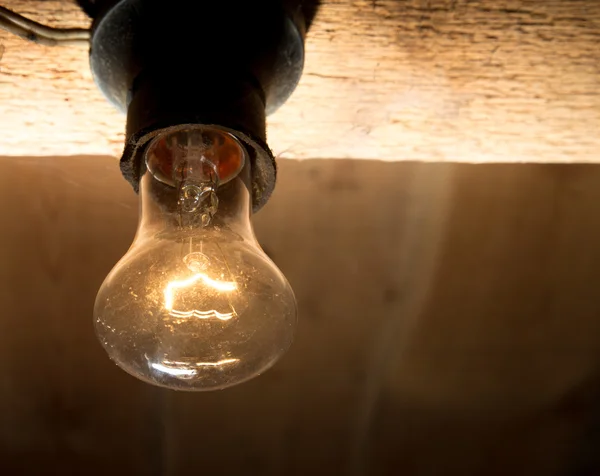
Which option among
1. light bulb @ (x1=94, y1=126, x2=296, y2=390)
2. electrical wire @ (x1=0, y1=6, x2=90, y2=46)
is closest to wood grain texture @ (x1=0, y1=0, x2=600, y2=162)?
electrical wire @ (x1=0, y1=6, x2=90, y2=46)

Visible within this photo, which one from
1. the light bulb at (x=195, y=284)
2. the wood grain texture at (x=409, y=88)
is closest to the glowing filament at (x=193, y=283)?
the light bulb at (x=195, y=284)

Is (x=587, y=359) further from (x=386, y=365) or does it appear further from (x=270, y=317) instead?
(x=270, y=317)

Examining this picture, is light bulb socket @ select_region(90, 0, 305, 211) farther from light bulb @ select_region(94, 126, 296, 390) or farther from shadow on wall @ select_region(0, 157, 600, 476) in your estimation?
shadow on wall @ select_region(0, 157, 600, 476)

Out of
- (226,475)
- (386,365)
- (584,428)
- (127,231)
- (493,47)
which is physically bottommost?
(226,475)

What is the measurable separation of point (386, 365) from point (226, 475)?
1.16 feet

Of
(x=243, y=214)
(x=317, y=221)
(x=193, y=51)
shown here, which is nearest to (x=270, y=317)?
(x=243, y=214)

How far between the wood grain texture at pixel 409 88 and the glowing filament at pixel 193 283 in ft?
0.76

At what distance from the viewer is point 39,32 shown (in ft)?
1.95

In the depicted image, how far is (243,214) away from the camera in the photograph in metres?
0.58

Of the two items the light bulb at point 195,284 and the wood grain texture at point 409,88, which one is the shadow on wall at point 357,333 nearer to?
the wood grain texture at point 409,88

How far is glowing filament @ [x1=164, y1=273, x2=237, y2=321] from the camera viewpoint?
0.54 m

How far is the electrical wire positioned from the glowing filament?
250mm

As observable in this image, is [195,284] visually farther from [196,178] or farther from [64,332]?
[64,332]

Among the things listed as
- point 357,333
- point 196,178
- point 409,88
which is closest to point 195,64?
point 196,178
